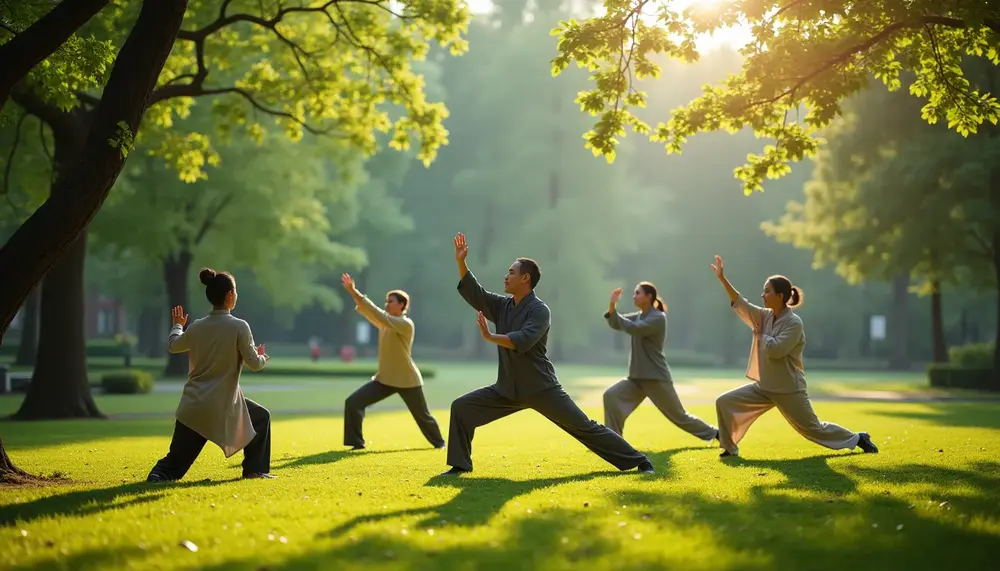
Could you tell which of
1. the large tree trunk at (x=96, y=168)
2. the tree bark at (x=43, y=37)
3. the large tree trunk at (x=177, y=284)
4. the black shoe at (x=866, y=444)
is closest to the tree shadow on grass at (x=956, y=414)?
the black shoe at (x=866, y=444)

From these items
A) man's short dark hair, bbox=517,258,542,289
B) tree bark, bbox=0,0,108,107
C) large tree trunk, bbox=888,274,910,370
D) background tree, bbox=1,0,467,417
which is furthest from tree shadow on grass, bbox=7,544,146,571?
large tree trunk, bbox=888,274,910,370

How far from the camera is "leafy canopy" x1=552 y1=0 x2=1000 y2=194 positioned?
12.8 m

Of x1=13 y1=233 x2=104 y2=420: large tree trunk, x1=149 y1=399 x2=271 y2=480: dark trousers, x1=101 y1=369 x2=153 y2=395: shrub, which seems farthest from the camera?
x1=101 y1=369 x2=153 y2=395: shrub

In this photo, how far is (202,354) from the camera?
9383 mm

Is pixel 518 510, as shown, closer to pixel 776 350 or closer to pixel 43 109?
pixel 776 350

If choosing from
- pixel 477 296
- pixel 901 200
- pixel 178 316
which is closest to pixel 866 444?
pixel 477 296

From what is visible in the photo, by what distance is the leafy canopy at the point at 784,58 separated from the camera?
12.8m

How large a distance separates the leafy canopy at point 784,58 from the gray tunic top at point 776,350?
2975 mm

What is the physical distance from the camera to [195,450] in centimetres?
959

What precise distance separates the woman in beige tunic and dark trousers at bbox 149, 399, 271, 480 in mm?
5041

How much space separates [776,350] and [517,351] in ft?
11.4

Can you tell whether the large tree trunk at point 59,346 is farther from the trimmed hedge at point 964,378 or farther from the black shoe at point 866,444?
the trimmed hedge at point 964,378

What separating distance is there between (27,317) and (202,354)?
38433mm

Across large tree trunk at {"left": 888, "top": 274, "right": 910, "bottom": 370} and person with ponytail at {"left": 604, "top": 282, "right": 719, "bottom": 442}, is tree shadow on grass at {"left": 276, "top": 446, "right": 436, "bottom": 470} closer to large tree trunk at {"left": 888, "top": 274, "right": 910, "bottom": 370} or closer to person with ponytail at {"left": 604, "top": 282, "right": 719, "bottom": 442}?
person with ponytail at {"left": 604, "top": 282, "right": 719, "bottom": 442}
